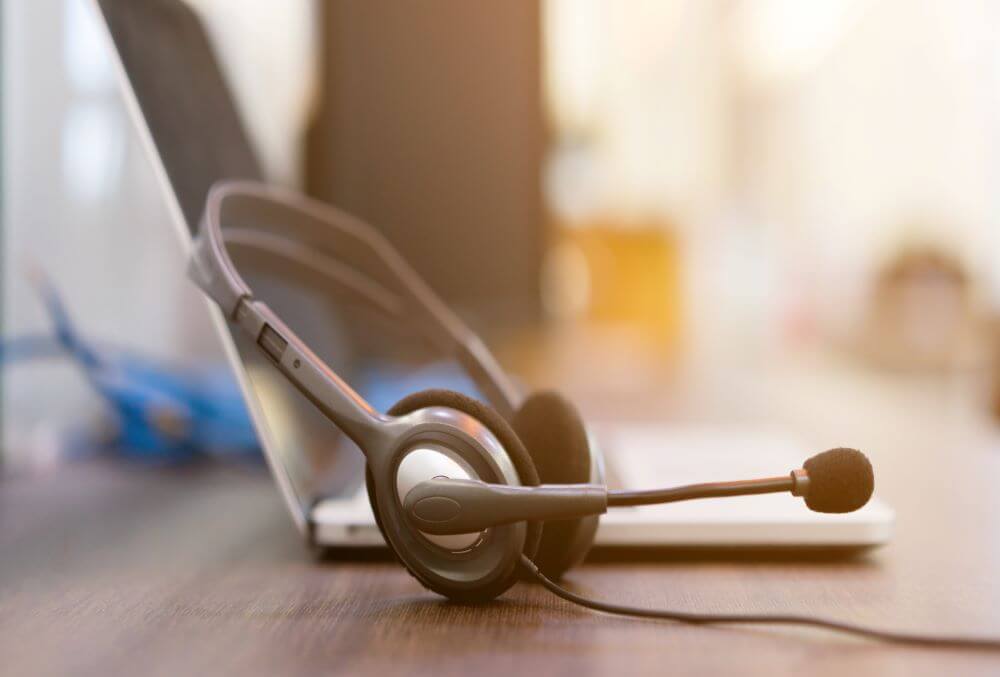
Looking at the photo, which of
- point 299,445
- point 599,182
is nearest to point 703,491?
point 299,445

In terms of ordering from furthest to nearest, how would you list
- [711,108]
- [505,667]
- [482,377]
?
[711,108], [482,377], [505,667]

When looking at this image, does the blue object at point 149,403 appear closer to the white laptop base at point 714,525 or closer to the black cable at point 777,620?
the white laptop base at point 714,525

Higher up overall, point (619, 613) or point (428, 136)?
point (428, 136)

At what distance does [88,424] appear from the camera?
0.81 m

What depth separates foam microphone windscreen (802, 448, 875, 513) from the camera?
0.34m

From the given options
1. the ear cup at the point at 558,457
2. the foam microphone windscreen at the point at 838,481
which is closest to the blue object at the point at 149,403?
the ear cup at the point at 558,457

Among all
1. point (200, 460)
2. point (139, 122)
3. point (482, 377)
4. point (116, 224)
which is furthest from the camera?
point (116, 224)

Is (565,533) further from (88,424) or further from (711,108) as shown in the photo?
(711,108)

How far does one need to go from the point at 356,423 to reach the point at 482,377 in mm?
180

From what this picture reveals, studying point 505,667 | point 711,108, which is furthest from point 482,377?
point 711,108

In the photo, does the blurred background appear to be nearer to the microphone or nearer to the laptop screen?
the laptop screen

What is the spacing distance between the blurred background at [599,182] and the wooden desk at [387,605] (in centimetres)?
23

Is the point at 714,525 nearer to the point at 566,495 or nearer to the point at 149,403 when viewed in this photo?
the point at 566,495

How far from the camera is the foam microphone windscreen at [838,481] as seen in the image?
0.34 meters
